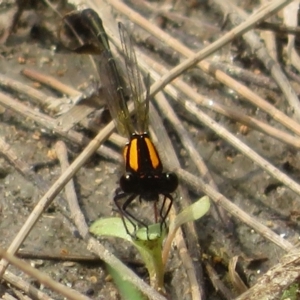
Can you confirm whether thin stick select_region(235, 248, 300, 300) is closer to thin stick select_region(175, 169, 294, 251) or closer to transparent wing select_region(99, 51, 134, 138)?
thin stick select_region(175, 169, 294, 251)

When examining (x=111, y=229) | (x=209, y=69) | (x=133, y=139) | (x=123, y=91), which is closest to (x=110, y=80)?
(x=123, y=91)

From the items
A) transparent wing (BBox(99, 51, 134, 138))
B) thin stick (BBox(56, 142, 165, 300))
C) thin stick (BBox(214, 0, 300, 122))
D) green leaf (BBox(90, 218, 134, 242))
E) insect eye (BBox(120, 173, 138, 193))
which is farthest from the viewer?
thin stick (BBox(214, 0, 300, 122))

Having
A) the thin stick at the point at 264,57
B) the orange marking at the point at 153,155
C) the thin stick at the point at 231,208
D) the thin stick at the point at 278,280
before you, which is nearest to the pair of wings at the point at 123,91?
the orange marking at the point at 153,155

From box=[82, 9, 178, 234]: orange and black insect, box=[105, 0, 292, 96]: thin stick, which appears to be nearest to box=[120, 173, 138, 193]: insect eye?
box=[82, 9, 178, 234]: orange and black insect

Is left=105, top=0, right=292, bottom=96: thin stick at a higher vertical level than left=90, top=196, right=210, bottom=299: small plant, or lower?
higher

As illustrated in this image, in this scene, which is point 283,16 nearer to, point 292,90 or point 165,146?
point 292,90

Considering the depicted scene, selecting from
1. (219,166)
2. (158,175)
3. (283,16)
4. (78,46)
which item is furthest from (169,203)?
(283,16)

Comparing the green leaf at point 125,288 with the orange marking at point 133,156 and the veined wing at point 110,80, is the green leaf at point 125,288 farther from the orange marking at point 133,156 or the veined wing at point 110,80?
the veined wing at point 110,80
